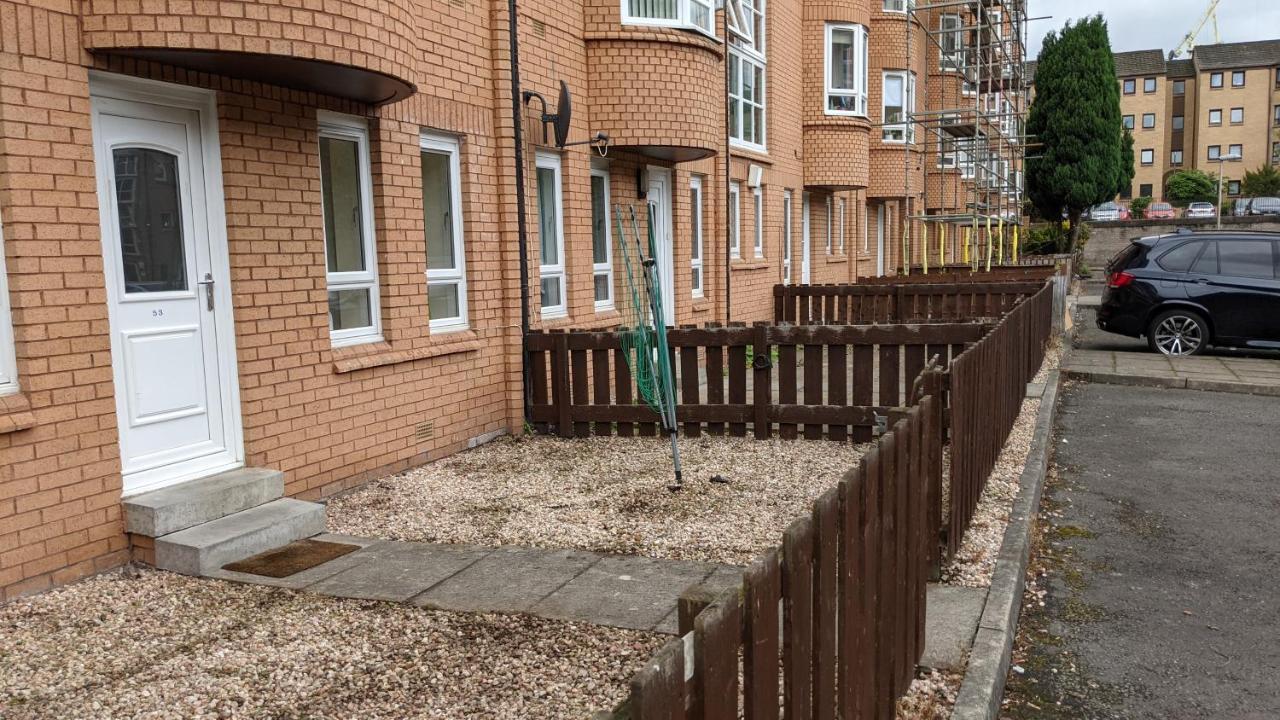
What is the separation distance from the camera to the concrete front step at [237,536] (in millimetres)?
5020

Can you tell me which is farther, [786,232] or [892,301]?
[786,232]

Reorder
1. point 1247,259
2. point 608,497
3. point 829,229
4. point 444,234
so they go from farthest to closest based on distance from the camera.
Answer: point 829,229 < point 1247,259 < point 444,234 < point 608,497

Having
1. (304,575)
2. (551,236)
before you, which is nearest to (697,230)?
(551,236)

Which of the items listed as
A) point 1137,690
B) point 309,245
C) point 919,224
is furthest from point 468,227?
point 919,224

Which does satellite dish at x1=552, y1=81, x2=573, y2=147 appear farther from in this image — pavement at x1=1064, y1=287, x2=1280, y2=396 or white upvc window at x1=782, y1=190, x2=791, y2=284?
white upvc window at x1=782, y1=190, x2=791, y2=284

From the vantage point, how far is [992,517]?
5.79 m

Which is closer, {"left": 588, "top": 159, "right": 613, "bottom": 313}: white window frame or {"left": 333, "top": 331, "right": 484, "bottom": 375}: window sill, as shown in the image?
{"left": 333, "top": 331, "right": 484, "bottom": 375}: window sill

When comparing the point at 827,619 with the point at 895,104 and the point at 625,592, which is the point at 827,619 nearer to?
the point at 625,592

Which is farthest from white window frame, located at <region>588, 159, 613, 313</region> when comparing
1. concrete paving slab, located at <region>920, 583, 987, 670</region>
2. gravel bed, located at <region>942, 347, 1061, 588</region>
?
concrete paving slab, located at <region>920, 583, 987, 670</region>

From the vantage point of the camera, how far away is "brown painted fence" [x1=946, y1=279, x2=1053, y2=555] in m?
4.91

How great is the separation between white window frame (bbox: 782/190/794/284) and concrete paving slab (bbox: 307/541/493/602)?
12756 mm

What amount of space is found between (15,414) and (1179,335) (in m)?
14.0

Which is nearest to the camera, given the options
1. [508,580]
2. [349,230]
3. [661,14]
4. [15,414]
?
[15,414]

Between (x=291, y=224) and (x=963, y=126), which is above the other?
(x=963, y=126)
